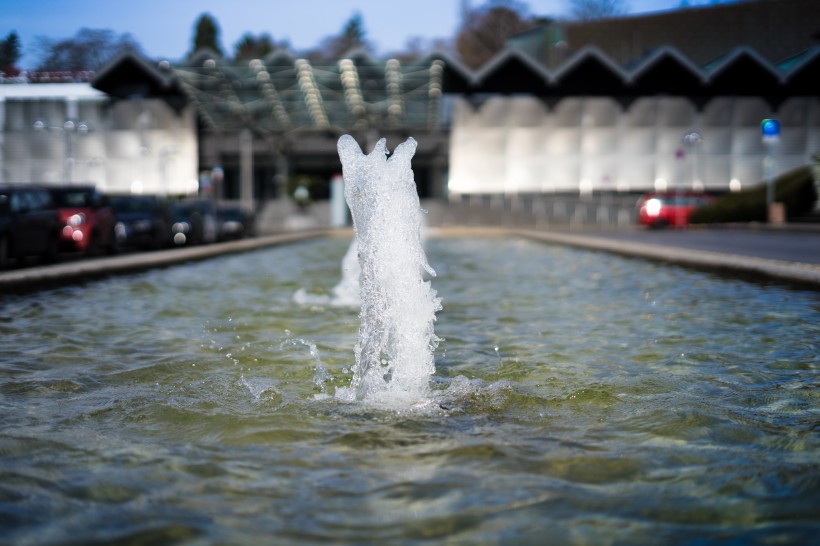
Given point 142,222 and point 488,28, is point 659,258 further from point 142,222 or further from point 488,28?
point 488,28

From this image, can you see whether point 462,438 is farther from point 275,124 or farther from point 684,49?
point 684,49

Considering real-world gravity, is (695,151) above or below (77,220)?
above

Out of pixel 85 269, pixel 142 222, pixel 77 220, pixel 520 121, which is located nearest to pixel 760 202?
pixel 520 121

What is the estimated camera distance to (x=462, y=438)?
15.2ft

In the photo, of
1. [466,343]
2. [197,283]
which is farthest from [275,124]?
[466,343]

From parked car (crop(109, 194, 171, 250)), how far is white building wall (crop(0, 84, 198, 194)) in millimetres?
32234

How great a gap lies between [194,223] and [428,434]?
24.6 meters

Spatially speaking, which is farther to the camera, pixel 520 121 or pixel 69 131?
pixel 520 121

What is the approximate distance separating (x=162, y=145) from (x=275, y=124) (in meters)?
6.84

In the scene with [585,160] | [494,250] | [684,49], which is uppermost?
[684,49]

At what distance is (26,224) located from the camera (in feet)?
55.5

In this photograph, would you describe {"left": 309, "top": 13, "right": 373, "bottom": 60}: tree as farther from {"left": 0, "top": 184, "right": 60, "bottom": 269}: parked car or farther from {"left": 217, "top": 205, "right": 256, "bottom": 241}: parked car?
{"left": 0, "top": 184, "right": 60, "bottom": 269}: parked car

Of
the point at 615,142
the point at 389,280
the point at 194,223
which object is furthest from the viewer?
the point at 615,142

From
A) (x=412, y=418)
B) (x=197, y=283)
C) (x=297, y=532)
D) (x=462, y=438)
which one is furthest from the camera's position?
(x=197, y=283)
